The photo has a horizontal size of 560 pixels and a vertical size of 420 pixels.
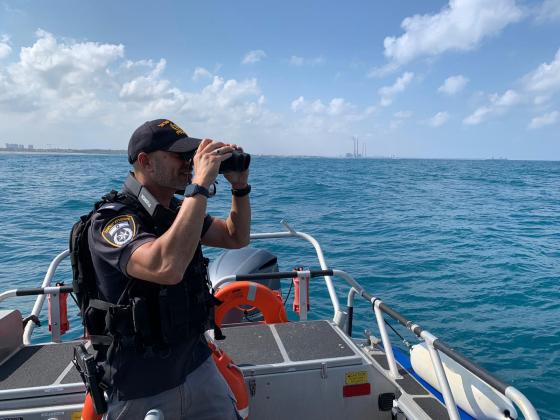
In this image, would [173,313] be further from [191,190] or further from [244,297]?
[244,297]

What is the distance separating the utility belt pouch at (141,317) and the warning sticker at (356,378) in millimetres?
1551

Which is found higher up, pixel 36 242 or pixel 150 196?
pixel 150 196

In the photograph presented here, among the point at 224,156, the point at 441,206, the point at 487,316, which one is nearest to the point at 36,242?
the point at 487,316

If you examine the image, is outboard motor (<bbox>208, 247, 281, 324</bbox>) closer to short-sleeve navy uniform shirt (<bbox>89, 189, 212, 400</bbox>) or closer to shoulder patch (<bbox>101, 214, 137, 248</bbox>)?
short-sleeve navy uniform shirt (<bbox>89, 189, 212, 400</bbox>)

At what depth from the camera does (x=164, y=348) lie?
186 centimetres

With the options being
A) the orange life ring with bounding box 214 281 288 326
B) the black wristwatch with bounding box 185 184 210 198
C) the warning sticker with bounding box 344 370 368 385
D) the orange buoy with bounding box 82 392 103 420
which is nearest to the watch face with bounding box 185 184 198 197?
the black wristwatch with bounding box 185 184 210 198

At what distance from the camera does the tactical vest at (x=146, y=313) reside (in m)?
1.75

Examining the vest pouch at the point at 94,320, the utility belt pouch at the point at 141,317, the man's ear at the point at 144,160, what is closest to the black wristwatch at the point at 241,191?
the man's ear at the point at 144,160

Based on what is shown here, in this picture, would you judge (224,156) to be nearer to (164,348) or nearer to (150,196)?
(150,196)

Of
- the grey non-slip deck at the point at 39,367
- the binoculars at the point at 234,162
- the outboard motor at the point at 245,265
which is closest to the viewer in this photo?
the binoculars at the point at 234,162

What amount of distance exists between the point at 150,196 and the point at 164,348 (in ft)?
2.20

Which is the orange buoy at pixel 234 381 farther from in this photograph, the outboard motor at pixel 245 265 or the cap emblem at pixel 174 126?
the outboard motor at pixel 245 265

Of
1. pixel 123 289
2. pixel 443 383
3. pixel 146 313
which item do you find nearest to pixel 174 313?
pixel 146 313

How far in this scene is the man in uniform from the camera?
1.64 meters
